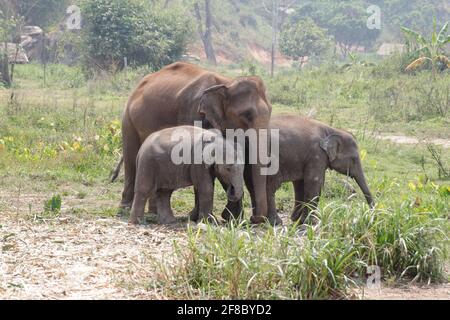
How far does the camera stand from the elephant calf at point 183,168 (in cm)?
865

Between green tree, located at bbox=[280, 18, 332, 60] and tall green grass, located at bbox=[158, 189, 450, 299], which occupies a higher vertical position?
tall green grass, located at bbox=[158, 189, 450, 299]

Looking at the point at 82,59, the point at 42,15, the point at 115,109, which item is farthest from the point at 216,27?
the point at 115,109

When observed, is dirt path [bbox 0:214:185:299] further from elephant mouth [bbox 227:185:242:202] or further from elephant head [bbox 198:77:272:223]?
elephant head [bbox 198:77:272:223]

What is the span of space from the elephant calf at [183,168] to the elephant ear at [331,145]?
1249 millimetres

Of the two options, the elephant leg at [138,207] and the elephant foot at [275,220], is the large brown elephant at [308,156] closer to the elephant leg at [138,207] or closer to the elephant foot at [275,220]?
the elephant foot at [275,220]

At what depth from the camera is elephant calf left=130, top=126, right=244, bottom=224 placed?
865cm

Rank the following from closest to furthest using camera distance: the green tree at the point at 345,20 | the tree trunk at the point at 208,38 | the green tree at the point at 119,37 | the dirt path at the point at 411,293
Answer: the dirt path at the point at 411,293
the green tree at the point at 119,37
the tree trunk at the point at 208,38
the green tree at the point at 345,20

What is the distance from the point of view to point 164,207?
9109 mm

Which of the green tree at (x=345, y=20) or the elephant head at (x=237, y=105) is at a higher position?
the elephant head at (x=237, y=105)

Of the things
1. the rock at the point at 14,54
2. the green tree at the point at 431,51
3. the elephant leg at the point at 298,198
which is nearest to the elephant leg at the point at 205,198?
the elephant leg at the point at 298,198

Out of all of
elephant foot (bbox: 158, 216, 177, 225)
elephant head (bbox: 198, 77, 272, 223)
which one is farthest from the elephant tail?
elephant head (bbox: 198, 77, 272, 223)

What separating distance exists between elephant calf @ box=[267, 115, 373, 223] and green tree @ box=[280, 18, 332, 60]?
47.0 m

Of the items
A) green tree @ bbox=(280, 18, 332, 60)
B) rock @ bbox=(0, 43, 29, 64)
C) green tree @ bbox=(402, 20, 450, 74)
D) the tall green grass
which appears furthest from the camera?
green tree @ bbox=(280, 18, 332, 60)

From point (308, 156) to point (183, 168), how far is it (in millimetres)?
1440
